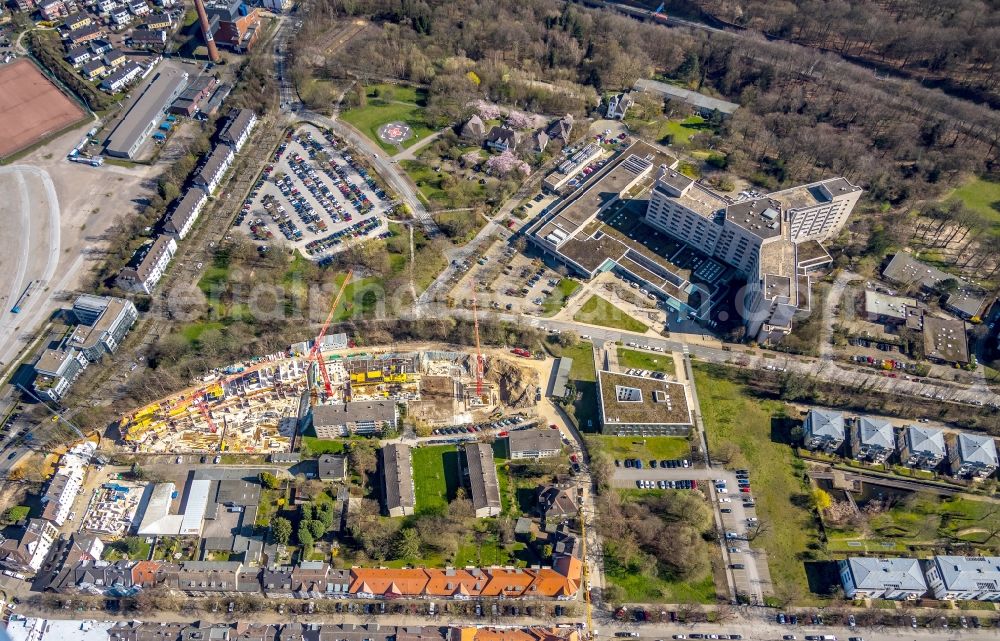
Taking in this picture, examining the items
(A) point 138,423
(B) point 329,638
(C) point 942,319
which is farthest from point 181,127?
(C) point 942,319

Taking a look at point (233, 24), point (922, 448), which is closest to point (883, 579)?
point (922, 448)

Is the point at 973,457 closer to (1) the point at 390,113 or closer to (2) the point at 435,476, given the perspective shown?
(2) the point at 435,476

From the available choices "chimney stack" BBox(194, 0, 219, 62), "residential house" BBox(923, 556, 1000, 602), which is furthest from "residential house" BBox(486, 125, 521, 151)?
"residential house" BBox(923, 556, 1000, 602)

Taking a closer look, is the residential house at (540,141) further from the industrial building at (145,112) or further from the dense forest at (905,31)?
the industrial building at (145,112)

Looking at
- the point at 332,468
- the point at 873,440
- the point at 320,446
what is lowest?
the point at 320,446

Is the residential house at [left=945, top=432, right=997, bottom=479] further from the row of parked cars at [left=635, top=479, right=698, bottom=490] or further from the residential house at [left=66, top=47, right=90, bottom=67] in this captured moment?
the residential house at [left=66, top=47, right=90, bottom=67]
